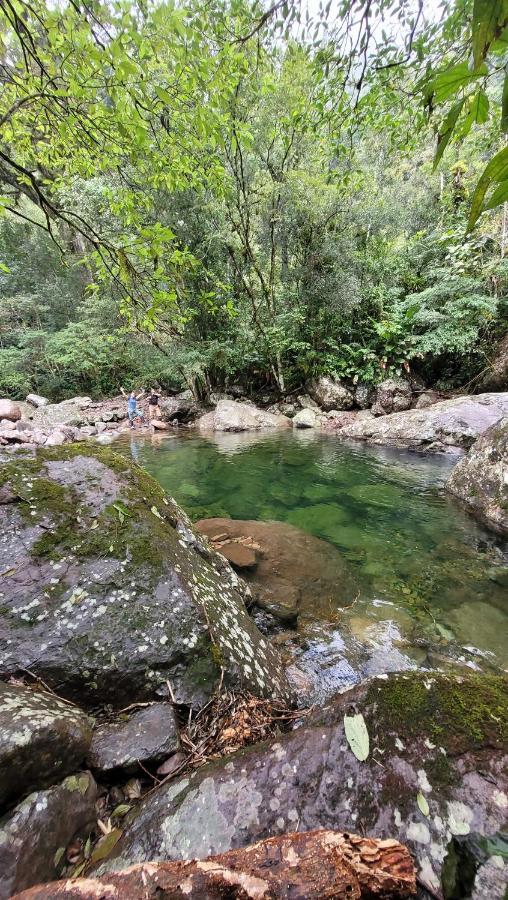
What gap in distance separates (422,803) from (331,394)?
52.3 feet

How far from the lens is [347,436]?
13.0 meters

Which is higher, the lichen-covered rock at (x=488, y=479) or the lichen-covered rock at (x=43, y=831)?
the lichen-covered rock at (x=43, y=831)

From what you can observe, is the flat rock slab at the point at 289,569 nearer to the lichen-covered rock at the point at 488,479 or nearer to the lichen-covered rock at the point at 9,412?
the lichen-covered rock at the point at 488,479

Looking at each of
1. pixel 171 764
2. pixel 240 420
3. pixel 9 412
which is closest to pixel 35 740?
pixel 171 764

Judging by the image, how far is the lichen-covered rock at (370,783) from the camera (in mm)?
1157

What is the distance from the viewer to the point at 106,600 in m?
2.21

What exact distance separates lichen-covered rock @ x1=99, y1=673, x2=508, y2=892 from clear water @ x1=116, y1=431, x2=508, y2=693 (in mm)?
1572

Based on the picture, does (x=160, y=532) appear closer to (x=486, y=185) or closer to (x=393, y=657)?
(x=393, y=657)

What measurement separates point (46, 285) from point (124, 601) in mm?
27272

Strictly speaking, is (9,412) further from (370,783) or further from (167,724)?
(370,783)

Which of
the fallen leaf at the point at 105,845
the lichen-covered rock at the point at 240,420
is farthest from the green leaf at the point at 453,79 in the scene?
the lichen-covered rock at the point at 240,420

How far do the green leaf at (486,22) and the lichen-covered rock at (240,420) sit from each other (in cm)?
1458

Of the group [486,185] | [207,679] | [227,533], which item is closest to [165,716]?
[207,679]

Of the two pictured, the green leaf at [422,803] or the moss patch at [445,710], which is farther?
the moss patch at [445,710]
